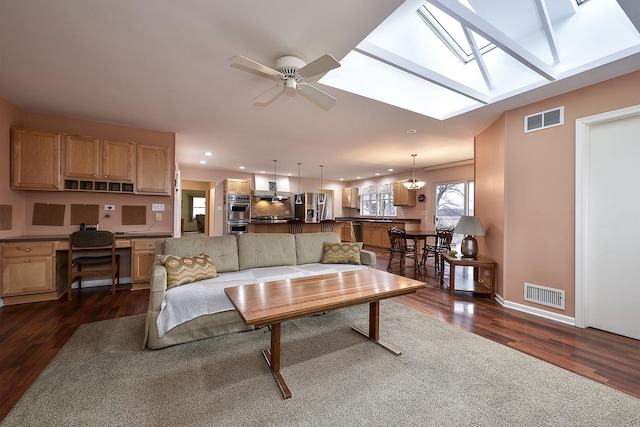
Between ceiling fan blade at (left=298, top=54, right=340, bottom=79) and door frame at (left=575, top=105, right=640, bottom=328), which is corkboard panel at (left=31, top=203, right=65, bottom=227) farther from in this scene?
door frame at (left=575, top=105, right=640, bottom=328)

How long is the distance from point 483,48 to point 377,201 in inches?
263

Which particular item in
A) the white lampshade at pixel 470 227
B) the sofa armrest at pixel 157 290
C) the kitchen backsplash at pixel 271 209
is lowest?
the sofa armrest at pixel 157 290

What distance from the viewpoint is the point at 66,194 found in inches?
155

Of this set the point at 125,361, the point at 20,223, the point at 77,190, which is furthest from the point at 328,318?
the point at 20,223

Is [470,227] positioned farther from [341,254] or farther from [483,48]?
[483,48]

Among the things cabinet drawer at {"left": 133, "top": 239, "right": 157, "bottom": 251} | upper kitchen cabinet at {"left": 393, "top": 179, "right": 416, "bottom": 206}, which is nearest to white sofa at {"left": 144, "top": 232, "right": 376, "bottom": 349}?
cabinet drawer at {"left": 133, "top": 239, "right": 157, "bottom": 251}

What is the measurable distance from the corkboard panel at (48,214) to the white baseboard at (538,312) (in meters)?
6.49

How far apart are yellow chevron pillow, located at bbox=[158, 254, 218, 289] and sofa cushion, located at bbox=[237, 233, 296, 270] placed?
1.69 ft

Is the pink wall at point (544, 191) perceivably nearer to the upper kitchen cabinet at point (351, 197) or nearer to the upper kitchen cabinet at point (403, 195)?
the upper kitchen cabinet at point (403, 195)

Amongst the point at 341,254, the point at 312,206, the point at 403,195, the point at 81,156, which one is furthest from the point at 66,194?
the point at 403,195

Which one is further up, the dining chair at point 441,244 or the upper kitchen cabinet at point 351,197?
the upper kitchen cabinet at point 351,197

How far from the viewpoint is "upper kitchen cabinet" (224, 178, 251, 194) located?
27.0ft

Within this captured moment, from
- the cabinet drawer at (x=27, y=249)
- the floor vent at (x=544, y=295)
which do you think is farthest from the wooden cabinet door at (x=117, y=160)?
the floor vent at (x=544, y=295)

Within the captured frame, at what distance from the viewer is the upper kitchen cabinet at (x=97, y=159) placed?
12.1 ft
